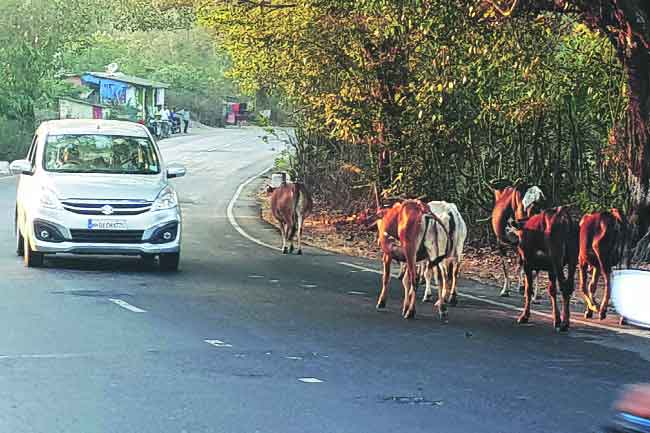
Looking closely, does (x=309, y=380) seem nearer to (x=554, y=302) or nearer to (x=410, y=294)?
(x=410, y=294)

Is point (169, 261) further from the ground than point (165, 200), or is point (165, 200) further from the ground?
point (165, 200)

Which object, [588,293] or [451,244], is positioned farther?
[588,293]

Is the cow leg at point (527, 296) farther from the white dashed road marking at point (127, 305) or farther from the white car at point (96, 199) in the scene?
the white car at point (96, 199)

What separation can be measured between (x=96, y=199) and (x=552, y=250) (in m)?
6.23

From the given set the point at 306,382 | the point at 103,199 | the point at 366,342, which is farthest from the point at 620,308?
the point at 103,199

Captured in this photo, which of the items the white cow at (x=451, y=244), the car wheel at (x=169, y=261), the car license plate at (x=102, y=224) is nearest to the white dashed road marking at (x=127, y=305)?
the car license plate at (x=102, y=224)

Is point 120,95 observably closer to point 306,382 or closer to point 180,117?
point 180,117

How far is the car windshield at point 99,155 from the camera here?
18.0 meters

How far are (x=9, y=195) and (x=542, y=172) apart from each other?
15.0 metres

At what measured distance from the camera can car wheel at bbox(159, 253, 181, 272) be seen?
17391 mm

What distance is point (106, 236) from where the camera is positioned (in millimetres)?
16875

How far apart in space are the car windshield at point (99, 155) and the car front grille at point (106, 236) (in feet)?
4.41

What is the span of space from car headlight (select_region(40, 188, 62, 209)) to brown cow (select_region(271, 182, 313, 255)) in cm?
505

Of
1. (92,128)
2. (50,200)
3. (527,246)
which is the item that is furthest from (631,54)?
(50,200)
